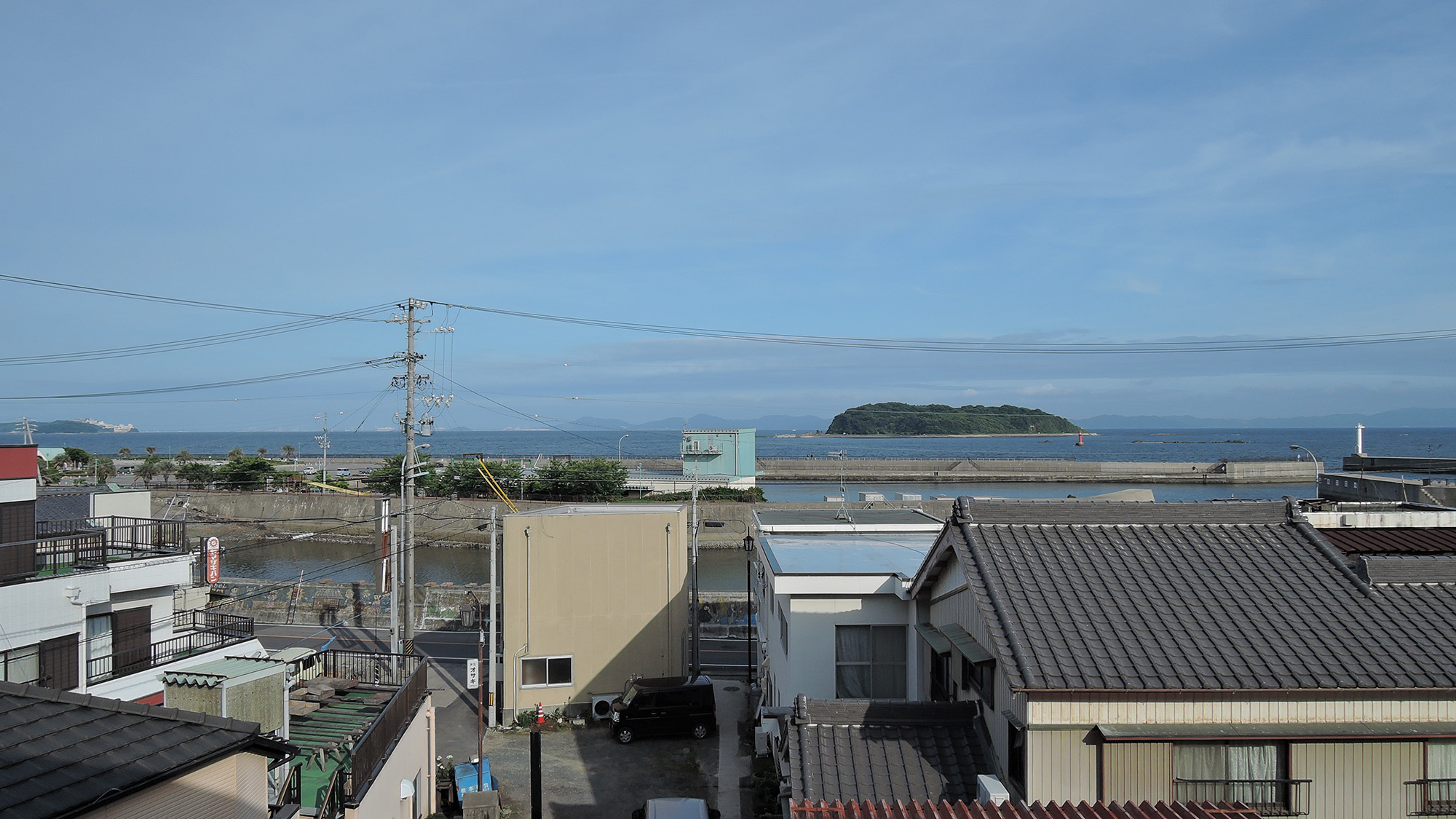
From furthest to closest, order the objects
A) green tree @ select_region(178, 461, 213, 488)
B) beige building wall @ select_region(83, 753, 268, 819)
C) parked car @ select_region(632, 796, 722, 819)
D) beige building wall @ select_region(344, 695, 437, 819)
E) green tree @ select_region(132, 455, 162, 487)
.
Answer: green tree @ select_region(132, 455, 162, 487)
green tree @ select_region(178, 461, 213, 488)
parked car @ select_region(632, 796, 722, 819)
beige building wall @ select_region(344, 695, 437, 819)
beige building wall @ select_region(83, 753, 268, 819)

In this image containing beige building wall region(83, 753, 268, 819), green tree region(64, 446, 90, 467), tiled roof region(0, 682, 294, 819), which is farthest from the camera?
green tree region(64, 446, 90, 467)

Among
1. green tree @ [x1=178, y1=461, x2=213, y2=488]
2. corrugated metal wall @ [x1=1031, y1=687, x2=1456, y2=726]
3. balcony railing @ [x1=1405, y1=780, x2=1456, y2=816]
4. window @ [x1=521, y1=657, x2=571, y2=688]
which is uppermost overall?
corrugated metal wall @ [x1=1031, y1=687, x2=1456, y2=726]

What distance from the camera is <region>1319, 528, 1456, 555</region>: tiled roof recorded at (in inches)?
385

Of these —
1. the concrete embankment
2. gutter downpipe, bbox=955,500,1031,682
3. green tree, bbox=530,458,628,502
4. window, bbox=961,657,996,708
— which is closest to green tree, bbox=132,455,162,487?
green tree, bbox=530,458,628,502

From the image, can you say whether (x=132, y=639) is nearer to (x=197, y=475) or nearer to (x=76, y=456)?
(x=197, y=475)

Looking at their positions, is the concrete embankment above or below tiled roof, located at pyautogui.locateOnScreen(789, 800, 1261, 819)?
below

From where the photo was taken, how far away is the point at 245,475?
62.9 m

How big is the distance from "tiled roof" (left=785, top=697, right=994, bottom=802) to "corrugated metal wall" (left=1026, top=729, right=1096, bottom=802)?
75 centimetres

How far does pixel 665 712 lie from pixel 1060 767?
1173 centimetres

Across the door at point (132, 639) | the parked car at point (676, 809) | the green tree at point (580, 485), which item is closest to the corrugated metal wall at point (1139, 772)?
the parked car at point (676, 809)

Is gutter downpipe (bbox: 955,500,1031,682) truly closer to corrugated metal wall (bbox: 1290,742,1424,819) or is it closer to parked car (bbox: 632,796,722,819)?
corrugated metal wall (bbox: 1290,742,1424,819)

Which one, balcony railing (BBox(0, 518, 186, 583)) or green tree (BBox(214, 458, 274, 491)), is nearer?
balcony railing (BBox(0, 518, 186, 583))

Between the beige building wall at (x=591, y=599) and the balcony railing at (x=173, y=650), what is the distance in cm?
532

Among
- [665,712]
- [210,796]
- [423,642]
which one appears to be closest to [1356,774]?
[210,796]
